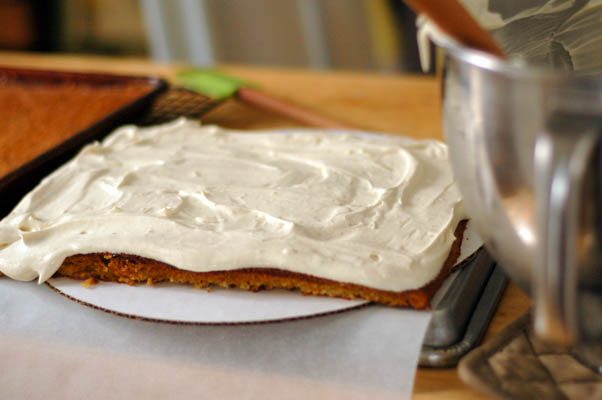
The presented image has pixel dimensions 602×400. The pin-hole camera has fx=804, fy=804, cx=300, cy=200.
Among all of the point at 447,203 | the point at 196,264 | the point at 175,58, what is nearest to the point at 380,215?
the point at 447,203

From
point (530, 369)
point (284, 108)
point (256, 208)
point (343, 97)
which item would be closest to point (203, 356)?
point (256, 208)

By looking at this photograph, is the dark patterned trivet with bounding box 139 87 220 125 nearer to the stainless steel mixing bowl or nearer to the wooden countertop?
the wooden countertop

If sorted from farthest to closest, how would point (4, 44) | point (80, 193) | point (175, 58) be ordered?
point (4, 44), point (175, 58), point (80, 193)

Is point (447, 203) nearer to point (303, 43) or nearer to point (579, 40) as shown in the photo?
point (579, 40)

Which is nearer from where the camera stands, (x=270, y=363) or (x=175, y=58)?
(x=270, y=363)

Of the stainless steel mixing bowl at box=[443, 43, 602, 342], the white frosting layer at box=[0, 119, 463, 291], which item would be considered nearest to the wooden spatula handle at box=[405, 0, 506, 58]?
the stainless steel mixing bowl at box=[443, 43, 602, 342]

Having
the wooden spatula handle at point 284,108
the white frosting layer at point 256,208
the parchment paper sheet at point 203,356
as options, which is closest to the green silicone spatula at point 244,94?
the wooden spatula handle at point 284,108

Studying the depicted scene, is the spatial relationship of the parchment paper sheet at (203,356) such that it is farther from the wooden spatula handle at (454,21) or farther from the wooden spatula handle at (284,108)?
the wooden spatula handle at (284,108)

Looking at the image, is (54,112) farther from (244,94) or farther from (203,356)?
(203,356)
